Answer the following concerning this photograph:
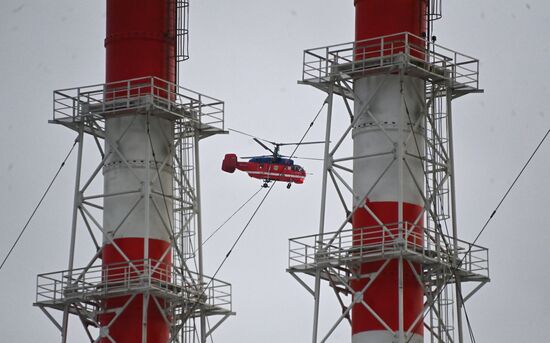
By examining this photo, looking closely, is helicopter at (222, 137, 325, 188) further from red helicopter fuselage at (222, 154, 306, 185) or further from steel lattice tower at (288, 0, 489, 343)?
steel lattice tower at (288, 0, 489, 343)

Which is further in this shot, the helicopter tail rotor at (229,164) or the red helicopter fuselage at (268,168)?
the helicopter tail rotor at (229,164)

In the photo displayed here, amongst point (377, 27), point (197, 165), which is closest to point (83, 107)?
point (197, 165)

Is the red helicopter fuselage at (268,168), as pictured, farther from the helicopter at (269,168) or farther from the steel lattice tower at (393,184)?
the steel lattice tower at (393,184)

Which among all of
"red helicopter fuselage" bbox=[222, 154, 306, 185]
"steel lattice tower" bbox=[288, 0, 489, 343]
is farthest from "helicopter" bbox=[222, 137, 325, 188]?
"steel lattice tower" bbox=[288, 0, 489, 343]

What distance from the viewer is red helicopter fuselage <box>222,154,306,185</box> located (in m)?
141

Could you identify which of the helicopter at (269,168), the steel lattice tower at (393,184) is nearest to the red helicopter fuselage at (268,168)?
the helicopter at (269,168)

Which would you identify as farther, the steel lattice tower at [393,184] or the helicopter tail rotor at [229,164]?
the helicopter tail rotor at [229,164]

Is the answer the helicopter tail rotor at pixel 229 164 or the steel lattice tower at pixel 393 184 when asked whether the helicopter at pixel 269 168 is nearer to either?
the helicopter tail rotor at pixel 229 164

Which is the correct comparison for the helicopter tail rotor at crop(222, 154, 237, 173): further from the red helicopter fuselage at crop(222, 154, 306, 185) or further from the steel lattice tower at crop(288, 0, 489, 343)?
the steel lattice tower at crop(288, 0, 489, 343)

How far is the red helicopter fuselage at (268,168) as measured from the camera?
14125 cm

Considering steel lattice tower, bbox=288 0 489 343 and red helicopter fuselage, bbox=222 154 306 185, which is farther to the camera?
red helicopter fuselage, bbox=222 154 306 185

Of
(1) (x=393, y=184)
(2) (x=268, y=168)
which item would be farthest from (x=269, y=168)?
(1) (x=393, y=184)

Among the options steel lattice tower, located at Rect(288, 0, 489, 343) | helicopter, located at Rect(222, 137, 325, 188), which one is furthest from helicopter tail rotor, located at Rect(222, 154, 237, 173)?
steel lattice tower, located at Rect(288, 0, 489, 343)

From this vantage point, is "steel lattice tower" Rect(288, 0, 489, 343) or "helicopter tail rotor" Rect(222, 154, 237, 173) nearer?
"steel lattice tower" Rect(288, 0, 489, 343)
